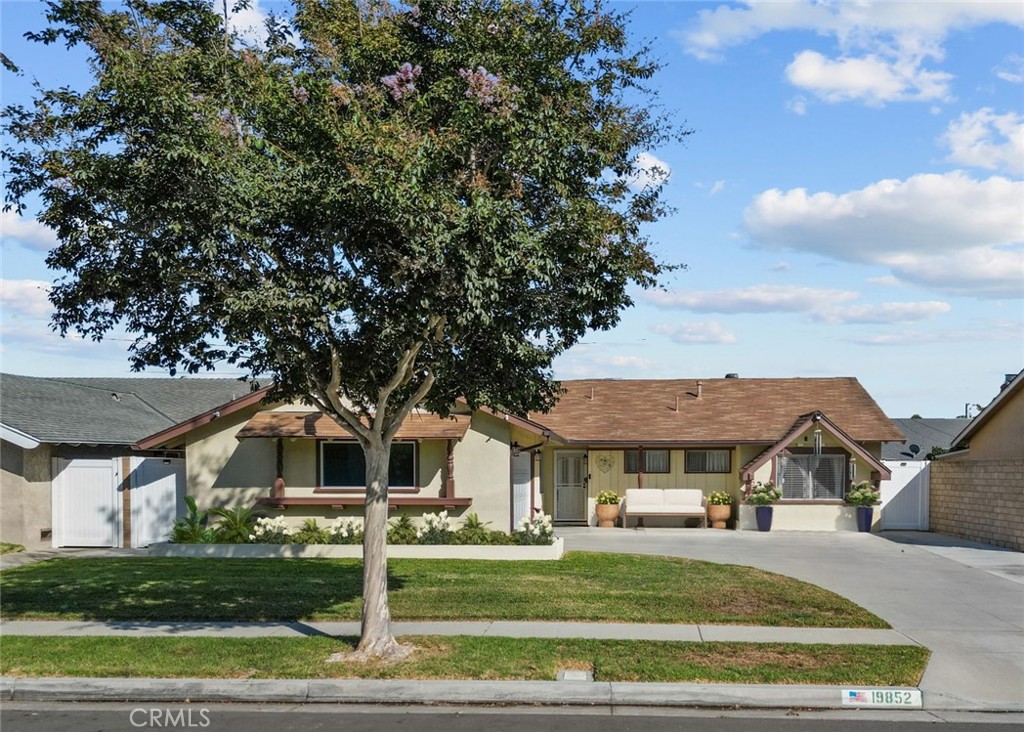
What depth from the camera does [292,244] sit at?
10992 millimetres

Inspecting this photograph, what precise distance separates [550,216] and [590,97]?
156 centimetres

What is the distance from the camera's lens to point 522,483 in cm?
2483

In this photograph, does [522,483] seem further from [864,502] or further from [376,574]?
[376,574]

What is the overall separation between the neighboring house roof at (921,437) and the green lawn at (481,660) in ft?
78.8

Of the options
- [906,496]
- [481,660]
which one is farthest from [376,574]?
[906,496]

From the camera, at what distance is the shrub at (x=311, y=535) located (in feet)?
67.6

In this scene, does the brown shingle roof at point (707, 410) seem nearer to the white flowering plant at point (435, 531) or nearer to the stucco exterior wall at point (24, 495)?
the white flowering plant at point (435, 531)

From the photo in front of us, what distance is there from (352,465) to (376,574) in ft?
36.8

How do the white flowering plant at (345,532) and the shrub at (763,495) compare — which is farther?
the shrub at (763,495)

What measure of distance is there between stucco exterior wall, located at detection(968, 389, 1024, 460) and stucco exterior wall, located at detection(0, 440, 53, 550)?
70.7 feet

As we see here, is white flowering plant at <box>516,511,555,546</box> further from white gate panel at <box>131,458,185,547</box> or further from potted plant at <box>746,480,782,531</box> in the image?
white gate panel at <box>131,458,185,547</box>

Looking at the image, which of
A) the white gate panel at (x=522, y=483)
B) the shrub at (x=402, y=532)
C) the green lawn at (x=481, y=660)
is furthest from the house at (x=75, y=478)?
the green lawn at (x=481, y=660)

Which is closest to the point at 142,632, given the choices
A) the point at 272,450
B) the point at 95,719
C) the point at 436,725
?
the point at 95,719

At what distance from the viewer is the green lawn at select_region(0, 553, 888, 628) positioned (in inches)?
531
